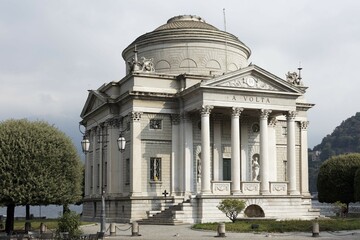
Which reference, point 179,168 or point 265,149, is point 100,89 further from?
point 265,149

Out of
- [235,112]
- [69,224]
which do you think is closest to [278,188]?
[235,112]

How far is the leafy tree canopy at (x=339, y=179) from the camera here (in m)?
66.6

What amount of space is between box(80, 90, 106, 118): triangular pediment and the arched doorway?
16620 mm

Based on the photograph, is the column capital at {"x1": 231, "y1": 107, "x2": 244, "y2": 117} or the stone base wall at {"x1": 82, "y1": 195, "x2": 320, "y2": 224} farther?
the column capital at {"x1": 231, "y1": 107, "x2": 244, "y2": 117}

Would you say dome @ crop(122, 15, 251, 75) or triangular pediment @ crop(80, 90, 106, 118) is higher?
dome @ crop(122, 15, 251, 75)

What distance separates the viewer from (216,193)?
46562mm

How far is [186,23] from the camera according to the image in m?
58.2

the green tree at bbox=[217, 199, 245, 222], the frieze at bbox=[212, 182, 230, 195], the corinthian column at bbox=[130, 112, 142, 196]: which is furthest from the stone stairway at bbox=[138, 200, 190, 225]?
the green tree at bbox=[217, 199, 245, 222]

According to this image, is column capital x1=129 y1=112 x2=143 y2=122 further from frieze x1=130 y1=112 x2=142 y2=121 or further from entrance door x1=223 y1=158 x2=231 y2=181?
entrance door x1=223 y1=158 x2=231 y2=181

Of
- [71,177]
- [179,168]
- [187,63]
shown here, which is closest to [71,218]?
[71,177]

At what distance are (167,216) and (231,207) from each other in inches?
232

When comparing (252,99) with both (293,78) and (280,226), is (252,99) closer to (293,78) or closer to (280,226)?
(293,78)

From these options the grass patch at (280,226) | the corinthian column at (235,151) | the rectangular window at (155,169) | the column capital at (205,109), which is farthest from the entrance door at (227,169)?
the grass patch at (280,226)

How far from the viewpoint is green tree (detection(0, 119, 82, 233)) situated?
125ft
